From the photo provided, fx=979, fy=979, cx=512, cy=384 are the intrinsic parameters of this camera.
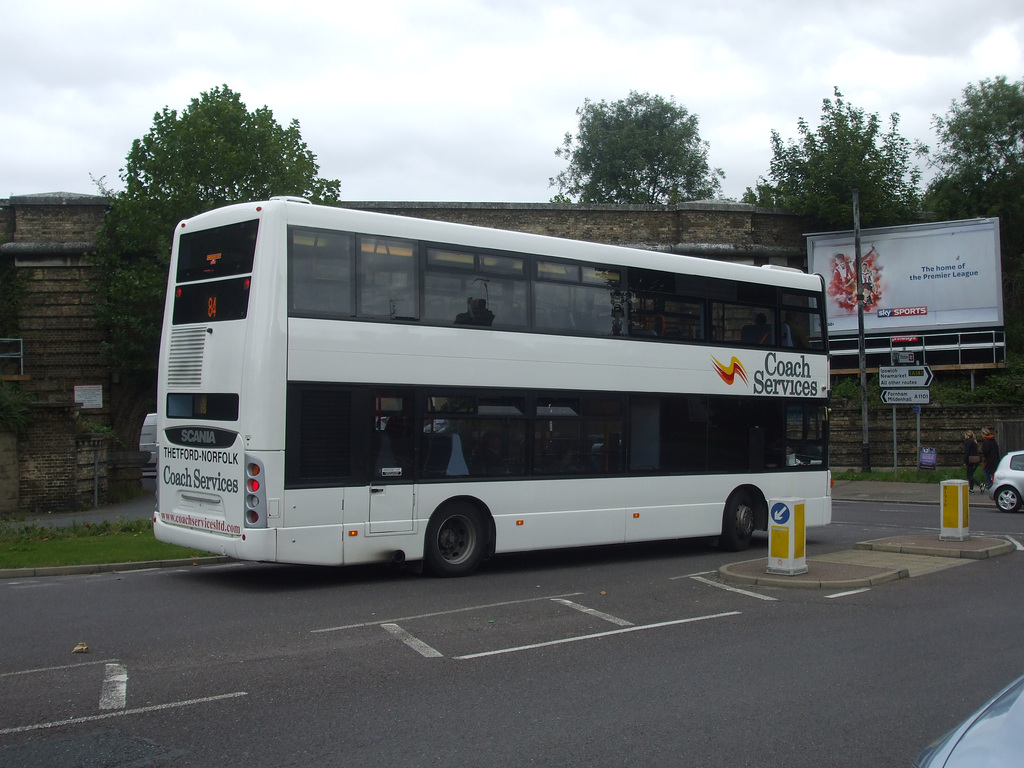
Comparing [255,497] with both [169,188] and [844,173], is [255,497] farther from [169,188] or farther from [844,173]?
[844,173]

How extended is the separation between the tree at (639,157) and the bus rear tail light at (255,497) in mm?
51058

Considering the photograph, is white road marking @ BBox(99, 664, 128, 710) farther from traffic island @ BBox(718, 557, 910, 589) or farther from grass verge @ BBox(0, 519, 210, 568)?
traffic island @ BBox(718, 557, 910, 589)

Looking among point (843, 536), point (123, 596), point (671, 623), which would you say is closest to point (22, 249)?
point (123, 596)

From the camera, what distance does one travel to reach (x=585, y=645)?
27.2 feet

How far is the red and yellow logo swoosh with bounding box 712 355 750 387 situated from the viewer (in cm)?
1468

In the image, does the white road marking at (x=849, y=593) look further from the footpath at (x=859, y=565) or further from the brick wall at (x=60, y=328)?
the brick wall at (x=60, y=328)

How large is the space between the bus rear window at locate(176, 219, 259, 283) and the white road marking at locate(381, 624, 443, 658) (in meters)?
4.23

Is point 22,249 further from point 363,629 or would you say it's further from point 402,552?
point 363,629

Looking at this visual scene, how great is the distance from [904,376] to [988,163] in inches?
657

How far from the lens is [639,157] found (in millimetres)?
59562

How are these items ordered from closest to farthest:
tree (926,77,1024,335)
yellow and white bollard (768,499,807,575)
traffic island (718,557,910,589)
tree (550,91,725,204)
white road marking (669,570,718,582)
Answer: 1. traffic island (718,557,910,589)
2. yellow and white bollard (768,499,807,575)
3. white road marking (669,570,718,582)
4. tree (926,77,1024,335)
5. tree (550,91,725,204)

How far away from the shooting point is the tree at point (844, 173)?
35.6 metres

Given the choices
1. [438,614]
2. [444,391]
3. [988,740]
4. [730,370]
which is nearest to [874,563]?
[730,370]

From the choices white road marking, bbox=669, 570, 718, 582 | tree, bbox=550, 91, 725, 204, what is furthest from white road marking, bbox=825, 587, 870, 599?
tree, bbox=550, 91, 725, 204
